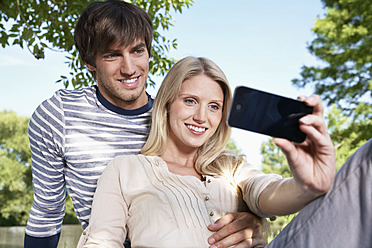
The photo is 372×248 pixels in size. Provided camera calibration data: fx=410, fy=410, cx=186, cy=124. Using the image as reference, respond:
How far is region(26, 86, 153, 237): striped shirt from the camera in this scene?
2127 millimetres

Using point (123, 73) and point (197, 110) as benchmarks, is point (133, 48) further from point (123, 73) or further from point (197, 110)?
point (197, 110)

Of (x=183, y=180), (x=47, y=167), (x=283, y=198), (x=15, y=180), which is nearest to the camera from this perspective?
(x=283, y=198)

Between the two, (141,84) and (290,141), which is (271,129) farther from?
(141,84)

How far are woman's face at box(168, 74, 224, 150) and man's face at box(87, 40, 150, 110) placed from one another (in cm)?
39

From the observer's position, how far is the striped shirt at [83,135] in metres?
2.13

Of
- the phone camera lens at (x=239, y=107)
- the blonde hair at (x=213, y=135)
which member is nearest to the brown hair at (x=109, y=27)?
the blonde hair at (x=213, y=135)

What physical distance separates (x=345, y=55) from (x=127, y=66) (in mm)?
11412

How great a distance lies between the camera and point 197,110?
1778 mm

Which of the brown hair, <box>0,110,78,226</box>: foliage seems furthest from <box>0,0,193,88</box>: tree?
<box>0,110,78,226</box>: foliage

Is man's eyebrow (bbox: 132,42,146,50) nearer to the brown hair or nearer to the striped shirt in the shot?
the brown hair

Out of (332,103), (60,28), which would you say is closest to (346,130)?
(332,103)

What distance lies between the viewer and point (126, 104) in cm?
220

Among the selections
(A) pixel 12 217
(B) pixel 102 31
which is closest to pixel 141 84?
(B) pixel 102 31

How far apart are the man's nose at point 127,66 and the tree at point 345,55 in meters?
10.4
